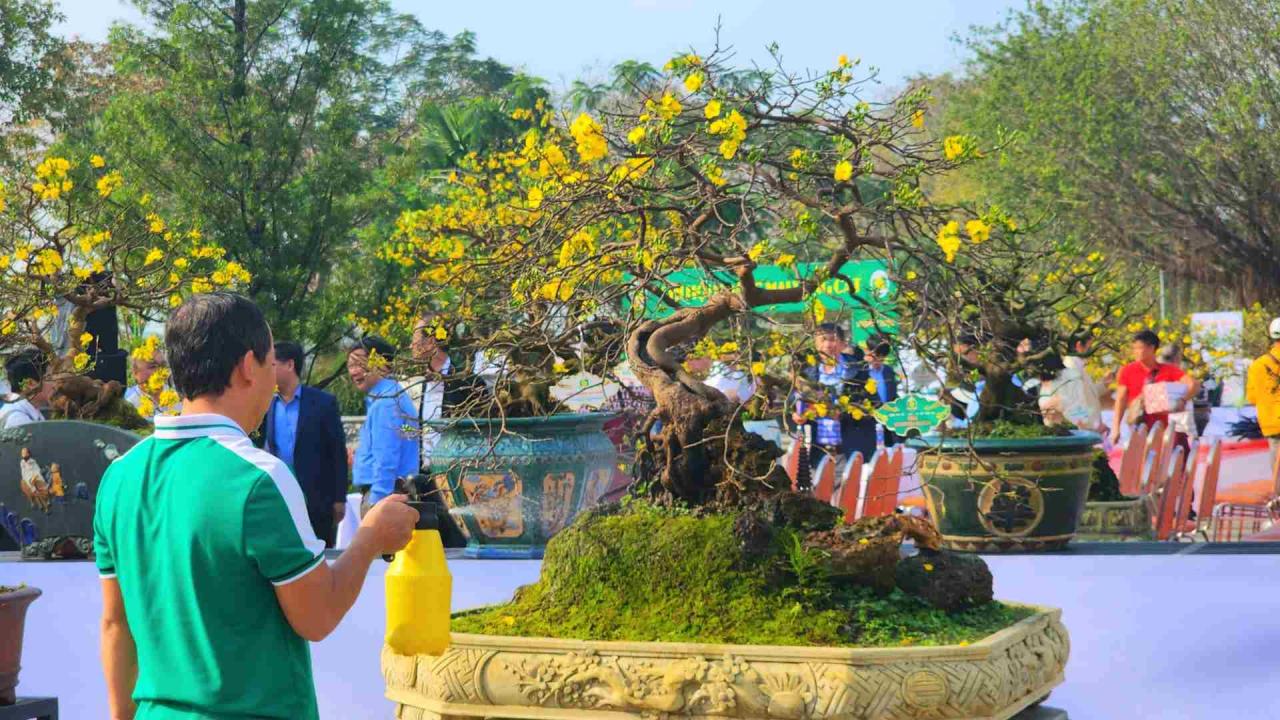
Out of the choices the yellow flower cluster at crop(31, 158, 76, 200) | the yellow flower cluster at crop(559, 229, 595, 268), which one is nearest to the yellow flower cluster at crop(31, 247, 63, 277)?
the yellow flower cluster at crop(31, 158, 76, 200)

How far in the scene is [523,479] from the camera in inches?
314

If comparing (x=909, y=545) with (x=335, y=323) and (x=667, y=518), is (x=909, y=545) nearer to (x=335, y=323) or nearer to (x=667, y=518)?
(x=667, y=518)

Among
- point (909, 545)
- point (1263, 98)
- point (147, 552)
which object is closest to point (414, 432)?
point (909, 545)

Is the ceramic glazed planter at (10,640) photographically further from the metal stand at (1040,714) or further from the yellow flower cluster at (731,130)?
the metal stand at (1040,714)

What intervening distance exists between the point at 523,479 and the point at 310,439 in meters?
1.14

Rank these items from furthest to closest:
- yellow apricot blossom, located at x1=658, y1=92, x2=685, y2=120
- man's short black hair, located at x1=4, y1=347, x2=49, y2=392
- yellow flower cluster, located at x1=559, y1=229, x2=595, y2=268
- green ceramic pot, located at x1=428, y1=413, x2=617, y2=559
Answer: man's short black hair, located at x1=4, y1=347, x2=49, y2=392 → green ceramic pot, located at x1=428, y1=413, x2=617, y2=559 → yellow flower cluster, located at x1=559, y1=229, x2=595, y2=268 → yellow apricot blossom, located at x1=658, y1=92, x2=685, y2=120

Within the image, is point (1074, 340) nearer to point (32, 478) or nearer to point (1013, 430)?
point (1013, 430)

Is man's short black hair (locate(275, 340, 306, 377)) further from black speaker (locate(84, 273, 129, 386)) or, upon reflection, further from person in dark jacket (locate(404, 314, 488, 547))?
black speaker (locate(84, 273, 129, 386))

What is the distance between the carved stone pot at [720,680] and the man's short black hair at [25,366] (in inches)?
247

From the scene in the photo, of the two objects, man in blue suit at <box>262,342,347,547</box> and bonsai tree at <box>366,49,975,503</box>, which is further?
man in blue suit at <box>262,342,347,547</box>

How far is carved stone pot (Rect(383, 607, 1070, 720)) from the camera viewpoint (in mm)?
3701

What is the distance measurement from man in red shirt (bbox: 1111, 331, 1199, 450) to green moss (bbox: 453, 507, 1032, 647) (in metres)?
8.21

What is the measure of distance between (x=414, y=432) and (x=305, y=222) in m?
8.23

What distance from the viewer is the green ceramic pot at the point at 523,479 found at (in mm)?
7957
